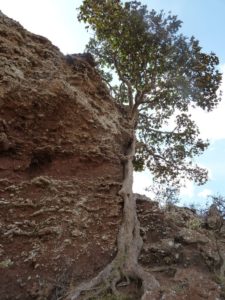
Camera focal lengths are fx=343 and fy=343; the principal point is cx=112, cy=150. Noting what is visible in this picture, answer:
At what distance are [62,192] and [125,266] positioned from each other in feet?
6.35

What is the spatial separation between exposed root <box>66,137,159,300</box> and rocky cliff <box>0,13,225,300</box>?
21 centimetres

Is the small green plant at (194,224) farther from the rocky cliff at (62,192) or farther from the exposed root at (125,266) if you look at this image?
the exposed root at (125,266)

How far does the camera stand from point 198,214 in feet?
40.6

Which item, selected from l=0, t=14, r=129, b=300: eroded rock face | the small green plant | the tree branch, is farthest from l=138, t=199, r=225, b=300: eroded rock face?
the tree branch

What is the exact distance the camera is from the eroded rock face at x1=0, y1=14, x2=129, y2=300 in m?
5.99

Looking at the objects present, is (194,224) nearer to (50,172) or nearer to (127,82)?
(50,172)

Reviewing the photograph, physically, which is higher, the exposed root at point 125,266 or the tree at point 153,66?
the tree at point 153,66

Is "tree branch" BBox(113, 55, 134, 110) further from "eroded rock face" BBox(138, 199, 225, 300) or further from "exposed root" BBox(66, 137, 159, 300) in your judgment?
"exposed root" BBox(66, 137, 159, 300)

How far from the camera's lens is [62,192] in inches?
278

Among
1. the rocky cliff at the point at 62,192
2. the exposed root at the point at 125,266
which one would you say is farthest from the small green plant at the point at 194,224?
the exposed root at the point at 125,266

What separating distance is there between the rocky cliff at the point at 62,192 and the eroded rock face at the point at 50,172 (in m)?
0.02

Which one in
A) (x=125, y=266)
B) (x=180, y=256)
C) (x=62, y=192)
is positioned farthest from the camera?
(x=180, y=256)

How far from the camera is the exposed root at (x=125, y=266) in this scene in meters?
5.62

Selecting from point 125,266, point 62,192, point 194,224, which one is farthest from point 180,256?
point 62,192
